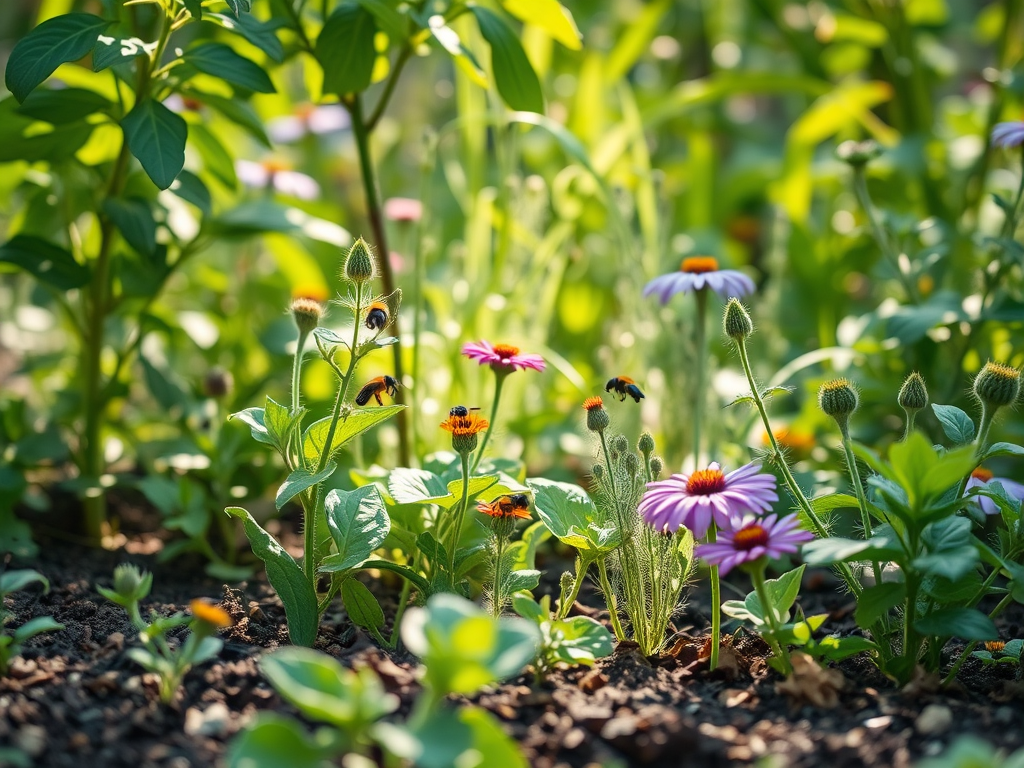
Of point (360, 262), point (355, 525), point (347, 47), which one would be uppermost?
point (347, 47)

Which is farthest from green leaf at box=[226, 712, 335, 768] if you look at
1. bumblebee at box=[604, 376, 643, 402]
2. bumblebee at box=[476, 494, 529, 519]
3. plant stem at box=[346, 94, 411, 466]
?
plant stem at box=[346, 94, 411, 466]

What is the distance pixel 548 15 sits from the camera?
4.80ft

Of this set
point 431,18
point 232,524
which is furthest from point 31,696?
point 431,18

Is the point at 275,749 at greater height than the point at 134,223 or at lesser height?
lesser

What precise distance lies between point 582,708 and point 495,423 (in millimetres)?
666

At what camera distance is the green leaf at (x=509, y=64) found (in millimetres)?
1434

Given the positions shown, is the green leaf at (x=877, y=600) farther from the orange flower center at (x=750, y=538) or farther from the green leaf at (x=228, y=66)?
the green leaf at (x=228, y=66)

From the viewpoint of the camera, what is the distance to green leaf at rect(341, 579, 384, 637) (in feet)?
4.07

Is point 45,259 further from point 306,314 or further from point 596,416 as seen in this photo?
point 596,416

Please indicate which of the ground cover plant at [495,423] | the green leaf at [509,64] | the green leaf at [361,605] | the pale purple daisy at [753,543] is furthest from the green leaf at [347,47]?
the pale purple daisy at [753,543]

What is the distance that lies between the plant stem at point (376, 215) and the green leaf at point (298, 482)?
0.39 metres

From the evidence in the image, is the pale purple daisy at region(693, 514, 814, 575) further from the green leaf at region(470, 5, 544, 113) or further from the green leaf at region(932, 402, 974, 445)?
the green leaf at region(470, 5, 544, 113)

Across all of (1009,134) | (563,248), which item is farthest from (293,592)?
(1009,134)

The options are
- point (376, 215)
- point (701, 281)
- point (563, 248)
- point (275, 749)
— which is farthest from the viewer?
point (563, 248)
